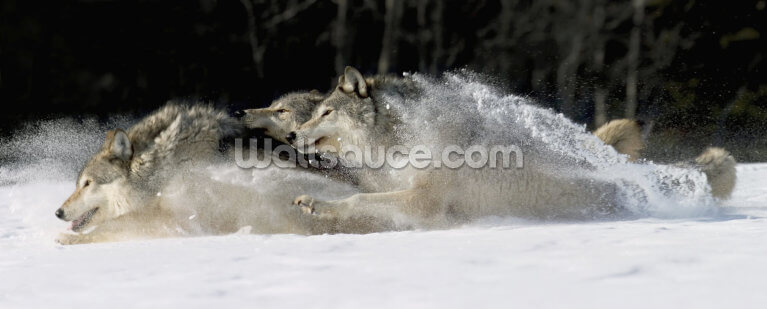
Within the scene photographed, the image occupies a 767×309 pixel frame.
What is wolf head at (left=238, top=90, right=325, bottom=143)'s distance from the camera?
17.1ft

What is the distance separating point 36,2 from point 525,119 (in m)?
11.1

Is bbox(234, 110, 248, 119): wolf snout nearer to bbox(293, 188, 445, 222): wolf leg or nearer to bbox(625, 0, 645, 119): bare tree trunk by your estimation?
bbox(293, 188, 445, 222): wolf leg

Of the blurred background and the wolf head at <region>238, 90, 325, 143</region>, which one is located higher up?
the blurred background

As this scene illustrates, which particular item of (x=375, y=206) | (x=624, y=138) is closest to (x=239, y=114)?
(x=375, y=206)

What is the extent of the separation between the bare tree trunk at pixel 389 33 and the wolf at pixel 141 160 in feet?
34.3

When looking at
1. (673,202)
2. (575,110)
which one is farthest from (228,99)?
(673,202)

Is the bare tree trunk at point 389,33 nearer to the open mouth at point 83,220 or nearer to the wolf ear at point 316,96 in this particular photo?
the wolf ear at point 316,96

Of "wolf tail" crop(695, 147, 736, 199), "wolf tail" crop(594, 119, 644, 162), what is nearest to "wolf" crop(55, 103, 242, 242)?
"wolf tail" crop(594, 119, 644, 162)

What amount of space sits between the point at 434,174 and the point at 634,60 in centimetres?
1258

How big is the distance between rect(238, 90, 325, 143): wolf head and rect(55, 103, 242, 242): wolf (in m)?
0.51

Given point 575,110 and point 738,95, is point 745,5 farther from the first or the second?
point 575,110

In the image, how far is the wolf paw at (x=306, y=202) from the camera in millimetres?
4160

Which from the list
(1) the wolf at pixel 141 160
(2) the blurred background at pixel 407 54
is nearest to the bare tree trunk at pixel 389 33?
(2) the blurred background at pixel 407 54

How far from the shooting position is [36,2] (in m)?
13.0
